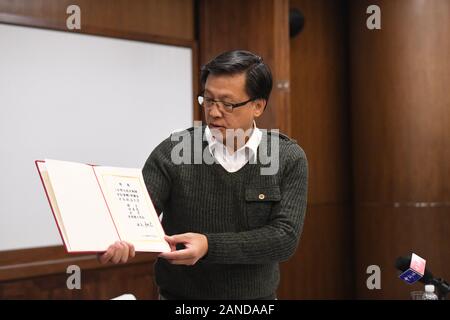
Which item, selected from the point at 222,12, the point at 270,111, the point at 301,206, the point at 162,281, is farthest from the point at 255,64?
the point at 222,12

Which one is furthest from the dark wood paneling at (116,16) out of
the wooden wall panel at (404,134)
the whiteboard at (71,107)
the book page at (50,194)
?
the book page at (50,194)

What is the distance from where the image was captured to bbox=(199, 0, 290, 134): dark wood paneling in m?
3.82

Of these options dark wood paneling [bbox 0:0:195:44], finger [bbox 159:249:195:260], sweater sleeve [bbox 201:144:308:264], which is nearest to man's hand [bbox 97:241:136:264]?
finger [bbox 159:249:195:260]

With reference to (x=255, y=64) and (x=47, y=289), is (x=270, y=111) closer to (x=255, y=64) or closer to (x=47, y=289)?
(x=47, y=289)

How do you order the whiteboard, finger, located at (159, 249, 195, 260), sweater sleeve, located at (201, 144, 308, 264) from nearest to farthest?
finger, located at (159, 249, 195, 260)
sweater sleeve, located at (201, 144, 308, 264)
the whiteboard

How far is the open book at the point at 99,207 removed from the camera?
4.80 ft

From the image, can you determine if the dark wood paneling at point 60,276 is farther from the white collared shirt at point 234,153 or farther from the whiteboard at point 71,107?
the white collared shirt at point 234,153

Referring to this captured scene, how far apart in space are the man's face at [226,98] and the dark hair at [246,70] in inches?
0.6

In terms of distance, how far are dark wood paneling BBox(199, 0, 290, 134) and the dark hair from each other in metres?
1.96

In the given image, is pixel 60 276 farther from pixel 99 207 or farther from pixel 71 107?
pixel 99 207

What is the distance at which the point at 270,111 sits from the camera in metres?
3.83

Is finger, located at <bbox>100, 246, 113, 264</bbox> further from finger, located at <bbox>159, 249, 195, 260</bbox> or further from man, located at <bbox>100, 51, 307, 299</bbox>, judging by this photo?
man, located at <bbox>100, 51, 307, 299</bbox>

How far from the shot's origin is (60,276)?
3.39 meters
